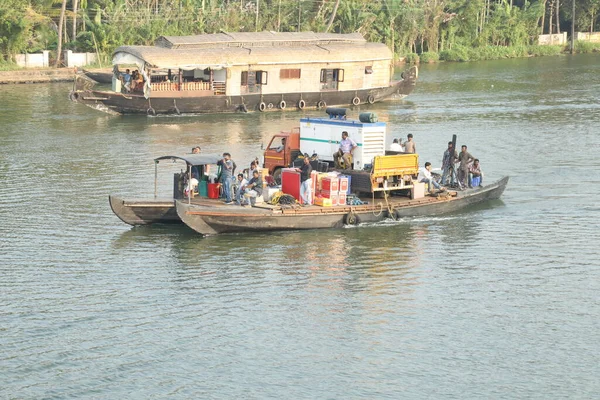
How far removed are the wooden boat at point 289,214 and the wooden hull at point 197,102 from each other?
2244cm

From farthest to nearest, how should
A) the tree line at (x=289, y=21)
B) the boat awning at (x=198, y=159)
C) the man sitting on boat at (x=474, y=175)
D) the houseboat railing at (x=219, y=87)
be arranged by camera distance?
the tree line at (x=289, y=21) → the houseboat railing at (x=219, y=87) → the man sitting on boat at (x=474, y=175) → the boat awning at (x=198, y=159)

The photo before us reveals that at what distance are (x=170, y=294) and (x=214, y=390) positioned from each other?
16.1 feet

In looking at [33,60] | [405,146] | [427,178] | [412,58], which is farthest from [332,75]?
[412,58]

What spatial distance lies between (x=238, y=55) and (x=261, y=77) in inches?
73.8

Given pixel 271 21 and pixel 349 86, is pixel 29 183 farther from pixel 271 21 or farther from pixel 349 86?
pixel 271 21

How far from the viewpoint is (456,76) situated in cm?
7038

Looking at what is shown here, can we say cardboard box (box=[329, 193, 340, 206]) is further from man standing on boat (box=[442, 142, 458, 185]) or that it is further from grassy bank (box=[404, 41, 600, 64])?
grassy bank (box=[404, 41, 600, 64])

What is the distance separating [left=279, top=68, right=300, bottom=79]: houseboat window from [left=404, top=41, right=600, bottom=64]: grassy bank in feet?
99.4

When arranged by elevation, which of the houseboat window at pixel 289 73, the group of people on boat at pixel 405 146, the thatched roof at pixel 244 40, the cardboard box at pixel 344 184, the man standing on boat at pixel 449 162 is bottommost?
the cardboard box at pixel 344 184

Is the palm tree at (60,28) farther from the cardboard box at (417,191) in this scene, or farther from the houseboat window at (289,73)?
the cardboard box at (417,191)

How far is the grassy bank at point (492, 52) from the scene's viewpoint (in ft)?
268

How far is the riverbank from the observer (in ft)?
213

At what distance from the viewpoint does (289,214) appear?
26797mm

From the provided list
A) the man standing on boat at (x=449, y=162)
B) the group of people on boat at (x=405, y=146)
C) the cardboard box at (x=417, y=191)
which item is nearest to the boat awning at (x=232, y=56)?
the group of people on boat at (x=405, y=146)
